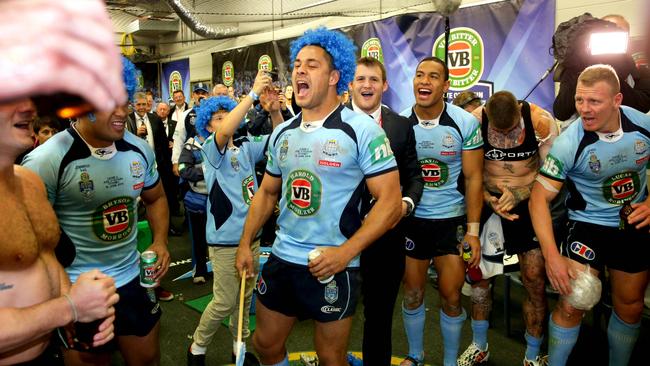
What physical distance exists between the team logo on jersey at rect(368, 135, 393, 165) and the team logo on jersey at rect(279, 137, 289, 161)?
467 mm

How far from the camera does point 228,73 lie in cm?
1246

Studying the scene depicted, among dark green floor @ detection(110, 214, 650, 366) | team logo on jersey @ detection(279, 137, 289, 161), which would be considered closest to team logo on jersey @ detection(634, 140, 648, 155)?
dark green floor @ detection(110, 214, 650, 366)

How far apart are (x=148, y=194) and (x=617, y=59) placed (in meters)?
3.60

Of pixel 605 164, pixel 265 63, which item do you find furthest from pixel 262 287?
pixel 265 63

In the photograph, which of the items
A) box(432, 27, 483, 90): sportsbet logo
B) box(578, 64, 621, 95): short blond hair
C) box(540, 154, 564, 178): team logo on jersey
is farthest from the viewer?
box(432, 27, 483, 90): sportsbet logo

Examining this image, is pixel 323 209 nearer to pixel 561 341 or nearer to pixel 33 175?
pixel 33 175

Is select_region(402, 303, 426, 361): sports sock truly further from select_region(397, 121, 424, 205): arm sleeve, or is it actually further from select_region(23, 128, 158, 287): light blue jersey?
select_region(23, 128, 158, 287): light blue jersey

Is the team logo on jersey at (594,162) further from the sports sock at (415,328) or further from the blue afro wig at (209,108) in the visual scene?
the blue afro wig at (209,108)

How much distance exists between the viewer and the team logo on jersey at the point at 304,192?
2518 mm

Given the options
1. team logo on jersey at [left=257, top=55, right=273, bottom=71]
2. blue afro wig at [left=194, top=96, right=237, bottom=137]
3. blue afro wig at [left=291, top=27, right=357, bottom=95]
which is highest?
team logo on jersey at [left=257, top=55, right=273, bottom=71]

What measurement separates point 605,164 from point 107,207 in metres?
2.96

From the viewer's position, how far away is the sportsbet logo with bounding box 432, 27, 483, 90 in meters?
6.75

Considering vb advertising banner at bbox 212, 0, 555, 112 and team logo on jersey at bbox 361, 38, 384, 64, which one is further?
team logo on jersey at bbox 361, 38, 384, 64

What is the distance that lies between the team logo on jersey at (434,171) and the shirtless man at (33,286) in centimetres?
239
